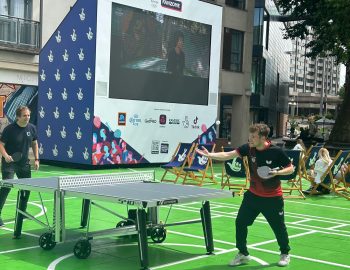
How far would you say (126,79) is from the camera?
770 inches

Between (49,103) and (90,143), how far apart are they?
257cm

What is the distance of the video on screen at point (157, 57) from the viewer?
19359mm

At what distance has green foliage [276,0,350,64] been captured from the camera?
25625mm

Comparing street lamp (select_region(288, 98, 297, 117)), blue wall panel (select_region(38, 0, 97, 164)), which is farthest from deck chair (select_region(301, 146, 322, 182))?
street lamp (select_region(288, 98, 297, 117))

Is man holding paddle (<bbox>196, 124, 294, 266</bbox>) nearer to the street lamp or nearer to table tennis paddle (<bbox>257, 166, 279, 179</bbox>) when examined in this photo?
table tennis paddle (<bbox>257, 166, 279, 179</bbox>)

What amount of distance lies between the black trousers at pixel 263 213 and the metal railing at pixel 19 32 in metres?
18.5

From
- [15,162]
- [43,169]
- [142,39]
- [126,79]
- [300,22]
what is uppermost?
[300,22]

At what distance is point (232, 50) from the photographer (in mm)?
32094

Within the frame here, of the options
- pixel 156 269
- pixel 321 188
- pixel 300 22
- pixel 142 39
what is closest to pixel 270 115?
pixel 300 22

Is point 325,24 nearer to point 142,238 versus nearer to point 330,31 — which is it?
point 330,31

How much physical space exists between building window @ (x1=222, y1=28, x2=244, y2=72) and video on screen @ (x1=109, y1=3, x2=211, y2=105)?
355 inches

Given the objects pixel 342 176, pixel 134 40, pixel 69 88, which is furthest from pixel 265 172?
pixel 134 40

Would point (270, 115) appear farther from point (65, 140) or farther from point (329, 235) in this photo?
point (329, 235)

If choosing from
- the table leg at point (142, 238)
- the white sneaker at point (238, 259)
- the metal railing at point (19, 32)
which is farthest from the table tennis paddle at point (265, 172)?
the metal railing at point (19, 32)
